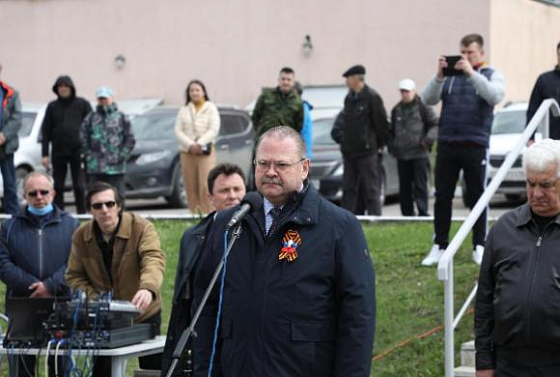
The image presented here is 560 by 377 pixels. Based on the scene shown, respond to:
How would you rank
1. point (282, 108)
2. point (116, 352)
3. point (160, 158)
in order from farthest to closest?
1. point (160, 158)
2. point (282, 108)
3. point (116, 352)

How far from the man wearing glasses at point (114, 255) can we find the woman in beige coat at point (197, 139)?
22.9 ft

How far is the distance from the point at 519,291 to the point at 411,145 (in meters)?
10.5

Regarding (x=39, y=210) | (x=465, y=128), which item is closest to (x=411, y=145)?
(x=465, y=128)

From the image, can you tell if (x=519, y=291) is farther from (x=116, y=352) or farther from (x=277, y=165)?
(x=116, y=352)

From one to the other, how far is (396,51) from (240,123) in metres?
9.25

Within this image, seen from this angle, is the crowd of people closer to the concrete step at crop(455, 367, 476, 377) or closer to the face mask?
the face mask

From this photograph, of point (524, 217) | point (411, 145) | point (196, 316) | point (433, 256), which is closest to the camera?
point (196, 316)

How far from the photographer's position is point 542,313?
6.18 meters

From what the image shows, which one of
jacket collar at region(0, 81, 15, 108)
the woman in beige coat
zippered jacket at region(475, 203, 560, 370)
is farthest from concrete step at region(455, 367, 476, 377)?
jacket collar at region(0, 81, 15, 108)

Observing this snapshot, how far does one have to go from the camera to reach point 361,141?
50.9 ft

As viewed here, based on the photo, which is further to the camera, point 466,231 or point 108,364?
point 108,364

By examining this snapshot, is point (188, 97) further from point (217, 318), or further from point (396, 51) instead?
point (396, 51)

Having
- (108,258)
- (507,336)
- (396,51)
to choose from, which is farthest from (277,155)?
(396,51)

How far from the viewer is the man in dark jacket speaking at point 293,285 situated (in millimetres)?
5750
